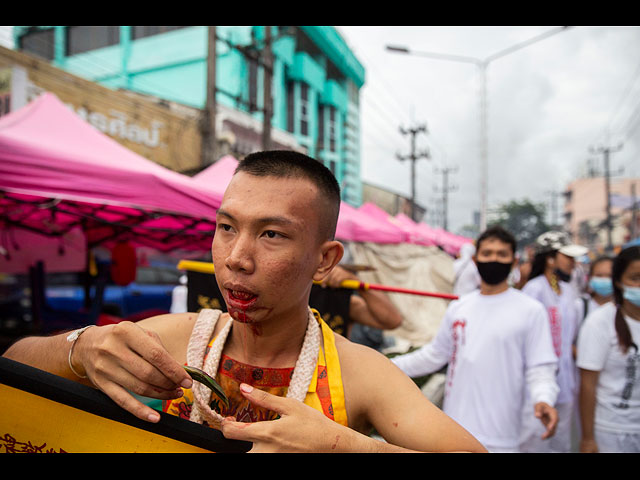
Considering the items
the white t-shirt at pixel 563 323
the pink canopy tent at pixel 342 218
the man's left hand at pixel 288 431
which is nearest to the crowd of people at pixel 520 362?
the white t-shirt at pixel 563 323

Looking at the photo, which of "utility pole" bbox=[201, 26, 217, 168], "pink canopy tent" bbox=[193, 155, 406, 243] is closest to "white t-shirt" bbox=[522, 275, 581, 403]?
"pink canopy tent" bbox=[193, 155, 406, 243]

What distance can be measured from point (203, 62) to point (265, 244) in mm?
18308

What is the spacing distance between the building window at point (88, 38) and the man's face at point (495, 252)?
20.7m

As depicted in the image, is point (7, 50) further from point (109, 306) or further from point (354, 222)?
point (354, 222)

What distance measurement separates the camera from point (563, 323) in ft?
14.8

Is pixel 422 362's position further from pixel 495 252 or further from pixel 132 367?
pixel 132 367

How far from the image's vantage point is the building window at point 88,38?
742 inches

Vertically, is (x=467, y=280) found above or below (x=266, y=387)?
below

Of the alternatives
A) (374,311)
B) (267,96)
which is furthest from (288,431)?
(267,96)

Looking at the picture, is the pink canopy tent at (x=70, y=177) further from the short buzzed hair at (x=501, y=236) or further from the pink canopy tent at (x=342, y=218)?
the short buzzed hair at (x=501, y=236)

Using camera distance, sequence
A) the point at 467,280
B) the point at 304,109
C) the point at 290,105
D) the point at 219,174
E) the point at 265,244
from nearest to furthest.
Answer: the point at 265,244 < the point at 219,174 < the point at 467,280 < the point at 290,105 < the point at 304,109

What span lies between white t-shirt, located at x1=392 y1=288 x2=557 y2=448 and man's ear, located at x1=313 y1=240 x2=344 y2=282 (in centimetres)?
183

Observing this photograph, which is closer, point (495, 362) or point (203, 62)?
point (495, 362)

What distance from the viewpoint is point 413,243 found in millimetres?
13367
